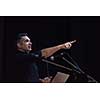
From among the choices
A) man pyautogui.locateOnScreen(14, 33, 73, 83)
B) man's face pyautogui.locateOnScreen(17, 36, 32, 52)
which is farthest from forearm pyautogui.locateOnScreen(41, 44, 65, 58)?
man's face pyautogui.locateOnScreen(17, 36, 32, 52)

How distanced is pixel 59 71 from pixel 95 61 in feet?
1.13

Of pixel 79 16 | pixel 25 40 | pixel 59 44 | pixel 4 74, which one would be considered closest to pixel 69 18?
pixel 79 16

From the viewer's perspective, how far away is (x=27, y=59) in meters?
2.58

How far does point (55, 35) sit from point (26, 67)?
15.6 inches

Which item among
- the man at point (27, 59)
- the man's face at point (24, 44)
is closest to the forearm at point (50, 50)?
the man at point (27, 59)

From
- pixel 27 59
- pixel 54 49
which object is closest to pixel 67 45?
pixel 54 49

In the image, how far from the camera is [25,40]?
259cm

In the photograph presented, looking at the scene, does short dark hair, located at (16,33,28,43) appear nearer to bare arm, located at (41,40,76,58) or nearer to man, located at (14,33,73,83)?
man, located at (14,33,73,83)

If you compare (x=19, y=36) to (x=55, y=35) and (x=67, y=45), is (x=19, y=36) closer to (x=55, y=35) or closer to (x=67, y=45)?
(x=55, y=35)

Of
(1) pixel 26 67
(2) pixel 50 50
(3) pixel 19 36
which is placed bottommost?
(1) pixel 26 67

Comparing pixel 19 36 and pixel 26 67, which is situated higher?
pixel 19 36
